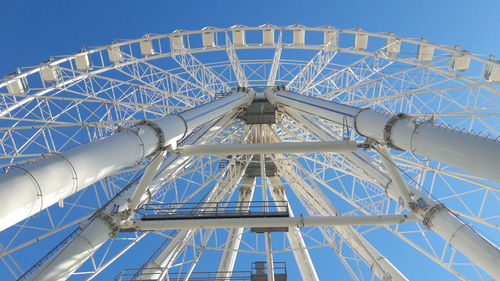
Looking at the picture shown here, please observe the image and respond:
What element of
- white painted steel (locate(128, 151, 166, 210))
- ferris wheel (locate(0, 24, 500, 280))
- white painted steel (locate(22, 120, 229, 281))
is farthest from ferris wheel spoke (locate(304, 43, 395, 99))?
white painted steel (locate(22, 120, 229, 281))

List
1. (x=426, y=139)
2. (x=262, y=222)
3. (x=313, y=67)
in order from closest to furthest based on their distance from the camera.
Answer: (x=426, y=139), (x=262, y=222), (x=313, y=67)

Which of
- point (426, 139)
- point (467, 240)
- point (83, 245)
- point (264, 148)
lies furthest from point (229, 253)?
point (426, 139)

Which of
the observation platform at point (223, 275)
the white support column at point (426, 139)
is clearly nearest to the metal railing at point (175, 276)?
A: the observation platform at point (223, 275)

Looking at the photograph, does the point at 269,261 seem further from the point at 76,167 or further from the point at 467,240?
the point at 76,167

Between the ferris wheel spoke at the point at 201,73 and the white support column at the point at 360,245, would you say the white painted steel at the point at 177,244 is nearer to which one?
the white support column at the point at 360,245

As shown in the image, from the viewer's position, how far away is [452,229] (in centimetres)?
1261

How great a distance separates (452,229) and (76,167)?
36.4 feet

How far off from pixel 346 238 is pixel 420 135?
11504 mm

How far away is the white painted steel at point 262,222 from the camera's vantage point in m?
13.1

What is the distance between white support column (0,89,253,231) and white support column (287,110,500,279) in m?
7.78

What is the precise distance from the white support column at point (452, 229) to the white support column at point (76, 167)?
25.5 feet

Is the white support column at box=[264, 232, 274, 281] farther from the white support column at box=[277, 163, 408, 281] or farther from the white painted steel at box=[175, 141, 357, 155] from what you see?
the white painted steel at box=[175, 141, 357, 155]

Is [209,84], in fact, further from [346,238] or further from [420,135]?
[420,135]

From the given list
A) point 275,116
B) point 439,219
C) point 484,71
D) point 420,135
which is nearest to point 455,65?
point 484,71
